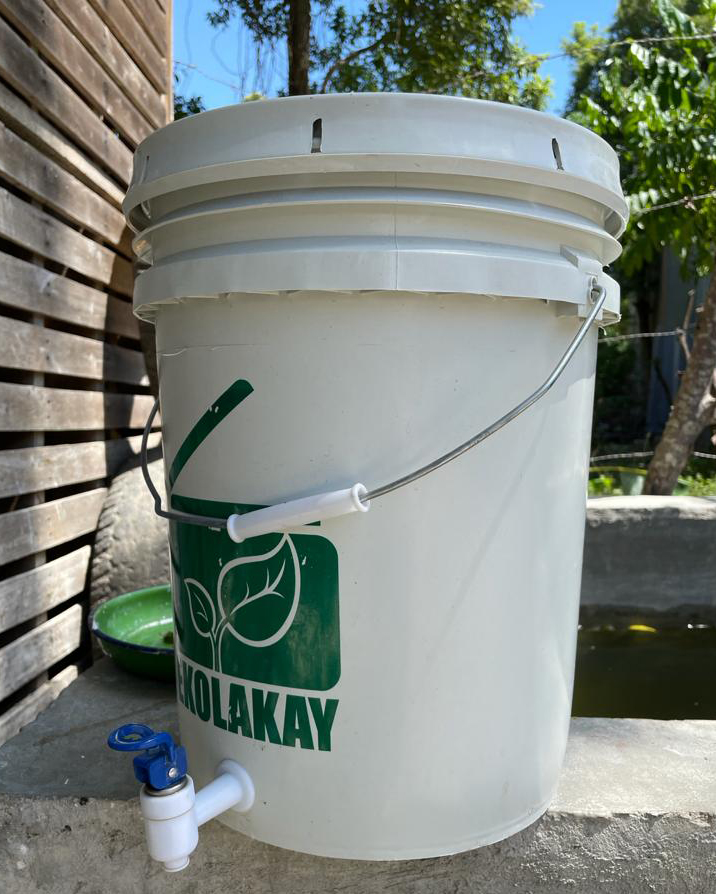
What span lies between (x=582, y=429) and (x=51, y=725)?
1329mm

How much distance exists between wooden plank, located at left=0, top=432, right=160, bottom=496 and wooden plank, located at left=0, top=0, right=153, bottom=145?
1.10 m

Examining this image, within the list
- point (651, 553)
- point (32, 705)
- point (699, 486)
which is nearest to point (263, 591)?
point (32, 705)

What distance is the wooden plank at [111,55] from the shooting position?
219cm

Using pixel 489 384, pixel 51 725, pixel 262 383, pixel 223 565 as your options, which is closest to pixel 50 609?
pixel 51 725

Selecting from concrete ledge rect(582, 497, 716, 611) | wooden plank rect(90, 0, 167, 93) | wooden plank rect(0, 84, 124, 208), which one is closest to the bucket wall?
wooden plank rect(0, 84, 124, 208)

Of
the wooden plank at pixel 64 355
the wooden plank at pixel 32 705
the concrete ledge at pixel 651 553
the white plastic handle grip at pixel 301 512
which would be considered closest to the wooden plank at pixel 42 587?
the wooden plank at pixel 32 705

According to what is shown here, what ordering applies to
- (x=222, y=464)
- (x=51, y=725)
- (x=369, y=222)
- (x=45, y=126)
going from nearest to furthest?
(x=369, y=222) < (x=222, y=464) < (x=51, y=725) < (x=45, y=126)

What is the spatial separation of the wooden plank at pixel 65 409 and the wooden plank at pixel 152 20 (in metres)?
1.44

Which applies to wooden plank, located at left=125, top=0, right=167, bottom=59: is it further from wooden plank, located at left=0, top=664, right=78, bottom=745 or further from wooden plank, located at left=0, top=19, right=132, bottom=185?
wooden plank, located at left=0, top=664, right=78, bottom=745

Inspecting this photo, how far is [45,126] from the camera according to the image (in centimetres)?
203

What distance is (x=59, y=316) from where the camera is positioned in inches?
83.3

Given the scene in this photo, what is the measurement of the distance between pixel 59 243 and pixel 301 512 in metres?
1.53

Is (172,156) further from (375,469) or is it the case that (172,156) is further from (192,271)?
(375,469)

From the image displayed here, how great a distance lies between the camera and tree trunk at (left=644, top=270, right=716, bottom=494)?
12.9 ft
